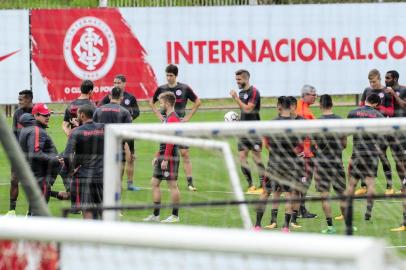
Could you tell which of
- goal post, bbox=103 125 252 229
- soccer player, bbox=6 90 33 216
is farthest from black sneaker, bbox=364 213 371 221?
goal post, bbox=103 125 252 229

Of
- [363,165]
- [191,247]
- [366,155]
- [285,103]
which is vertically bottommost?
[363,165]

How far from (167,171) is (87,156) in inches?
69.1

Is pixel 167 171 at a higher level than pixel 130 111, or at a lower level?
lower

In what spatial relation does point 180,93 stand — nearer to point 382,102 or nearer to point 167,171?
point 167,171

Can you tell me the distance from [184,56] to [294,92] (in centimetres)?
273

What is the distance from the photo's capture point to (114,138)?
387 inches

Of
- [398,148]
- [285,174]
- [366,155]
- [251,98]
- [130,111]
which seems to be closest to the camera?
[285,174]

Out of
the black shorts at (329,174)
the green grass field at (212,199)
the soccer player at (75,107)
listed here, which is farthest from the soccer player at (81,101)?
the black shorts at (329,174)

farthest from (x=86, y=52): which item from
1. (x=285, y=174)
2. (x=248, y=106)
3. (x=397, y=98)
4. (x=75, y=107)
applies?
(x=285, y=174)

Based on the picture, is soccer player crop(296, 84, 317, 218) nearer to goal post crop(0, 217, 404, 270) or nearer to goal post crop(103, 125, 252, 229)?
goal post crop(103, 125, 252, 229)

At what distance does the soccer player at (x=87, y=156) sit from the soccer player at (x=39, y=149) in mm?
669

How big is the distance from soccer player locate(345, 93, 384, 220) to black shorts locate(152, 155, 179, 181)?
225cm

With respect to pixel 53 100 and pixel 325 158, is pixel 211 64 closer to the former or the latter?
pixel 53 100

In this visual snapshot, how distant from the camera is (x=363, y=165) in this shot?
14359 mm
